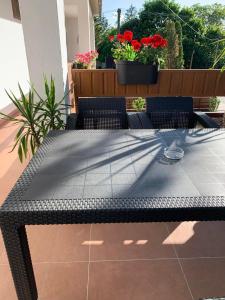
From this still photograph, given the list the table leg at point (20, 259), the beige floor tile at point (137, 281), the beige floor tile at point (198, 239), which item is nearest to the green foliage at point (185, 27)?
the beige floor tile at point (198, 239)

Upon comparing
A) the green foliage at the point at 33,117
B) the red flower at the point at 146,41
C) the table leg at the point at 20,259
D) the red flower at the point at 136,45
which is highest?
the red flower at the point at 146,41

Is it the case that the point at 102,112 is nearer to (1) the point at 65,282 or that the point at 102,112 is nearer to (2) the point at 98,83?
(2) the point at 98,83

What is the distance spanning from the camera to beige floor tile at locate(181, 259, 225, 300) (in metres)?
1.45

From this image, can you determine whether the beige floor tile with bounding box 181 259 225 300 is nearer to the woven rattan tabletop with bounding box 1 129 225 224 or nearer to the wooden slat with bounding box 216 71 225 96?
the woven rattan tabletop with bounding box 1 129 225 224

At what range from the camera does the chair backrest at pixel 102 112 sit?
2.34 meters

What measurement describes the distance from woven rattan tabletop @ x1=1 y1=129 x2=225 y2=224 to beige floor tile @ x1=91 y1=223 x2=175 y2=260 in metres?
0.78

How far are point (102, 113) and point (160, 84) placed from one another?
107 cm

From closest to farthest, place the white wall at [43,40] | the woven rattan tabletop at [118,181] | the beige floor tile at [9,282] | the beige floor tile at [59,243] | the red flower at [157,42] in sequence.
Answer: the woven rattan tabletop at [118,181] < the beige floor tile at [9,282] < the beige floor tile at [59,243] < the white wall at [43,40] < the red flower at [157,42]

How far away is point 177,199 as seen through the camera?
987 millimetres

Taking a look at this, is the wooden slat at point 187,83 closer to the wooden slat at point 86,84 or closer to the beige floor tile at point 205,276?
the wooden slat at point 86,84

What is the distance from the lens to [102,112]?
7.72ft

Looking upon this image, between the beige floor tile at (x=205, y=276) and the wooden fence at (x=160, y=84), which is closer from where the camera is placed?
the beige floor tile at (x=205, y=276)

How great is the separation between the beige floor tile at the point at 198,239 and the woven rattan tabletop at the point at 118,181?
30.7 inches

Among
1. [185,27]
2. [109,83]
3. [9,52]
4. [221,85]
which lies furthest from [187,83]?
[185,27]
